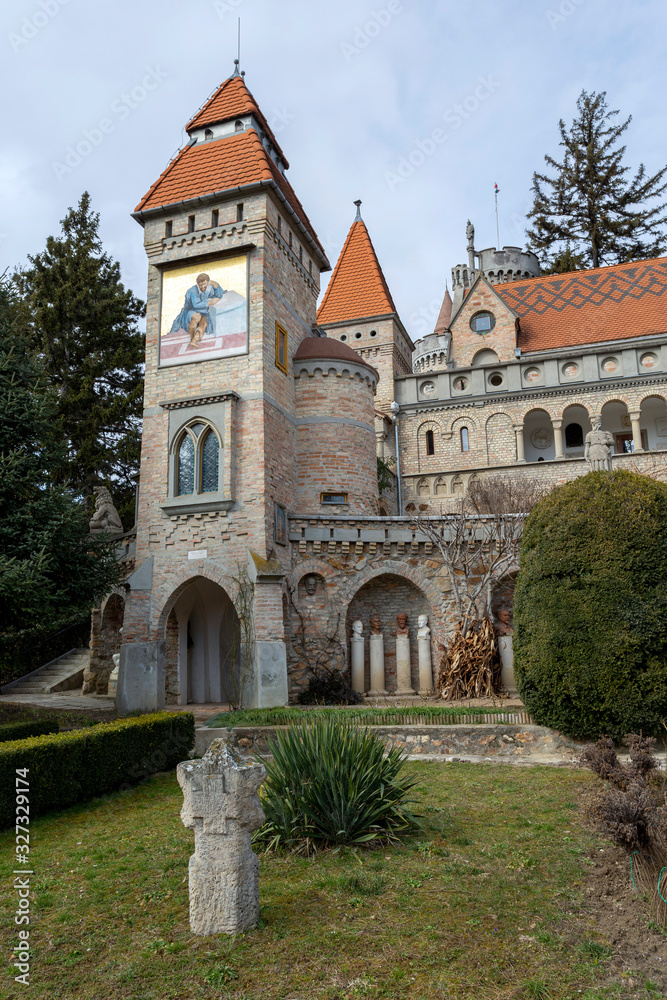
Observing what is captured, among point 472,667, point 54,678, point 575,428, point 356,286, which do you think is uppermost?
point 356,286

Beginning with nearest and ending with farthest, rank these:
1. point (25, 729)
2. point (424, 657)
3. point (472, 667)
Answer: point (25, 729)
point (472, 667)
point (424, 657)

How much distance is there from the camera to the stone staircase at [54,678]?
20.8 m

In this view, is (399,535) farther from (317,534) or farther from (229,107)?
(229,107)

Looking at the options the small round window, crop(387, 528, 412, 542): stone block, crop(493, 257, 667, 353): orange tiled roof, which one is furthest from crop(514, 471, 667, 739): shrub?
the small round window

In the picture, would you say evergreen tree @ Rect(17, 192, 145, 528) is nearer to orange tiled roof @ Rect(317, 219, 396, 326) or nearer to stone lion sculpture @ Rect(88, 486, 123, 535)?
stone lion sculpture @ Rect(88, 486, 123, 535)

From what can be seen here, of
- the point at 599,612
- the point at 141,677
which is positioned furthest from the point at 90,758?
the point at 141,677

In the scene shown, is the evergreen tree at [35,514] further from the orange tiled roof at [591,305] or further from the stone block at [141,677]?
the orange tiled roof at [591,305]

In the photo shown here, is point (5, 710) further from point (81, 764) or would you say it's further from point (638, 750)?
point (638, 750)

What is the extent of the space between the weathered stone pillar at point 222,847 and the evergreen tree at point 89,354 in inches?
906

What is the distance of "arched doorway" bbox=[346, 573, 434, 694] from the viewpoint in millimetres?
18109

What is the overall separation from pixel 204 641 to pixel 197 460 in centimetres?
524

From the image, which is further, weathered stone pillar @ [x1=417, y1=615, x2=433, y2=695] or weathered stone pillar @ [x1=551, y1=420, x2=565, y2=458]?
weathered stone pillar @ [x1=551, y1=420, x2=565, y2=458]

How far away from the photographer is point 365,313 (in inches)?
1319

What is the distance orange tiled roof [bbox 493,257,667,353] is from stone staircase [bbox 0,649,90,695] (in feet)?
70.9
